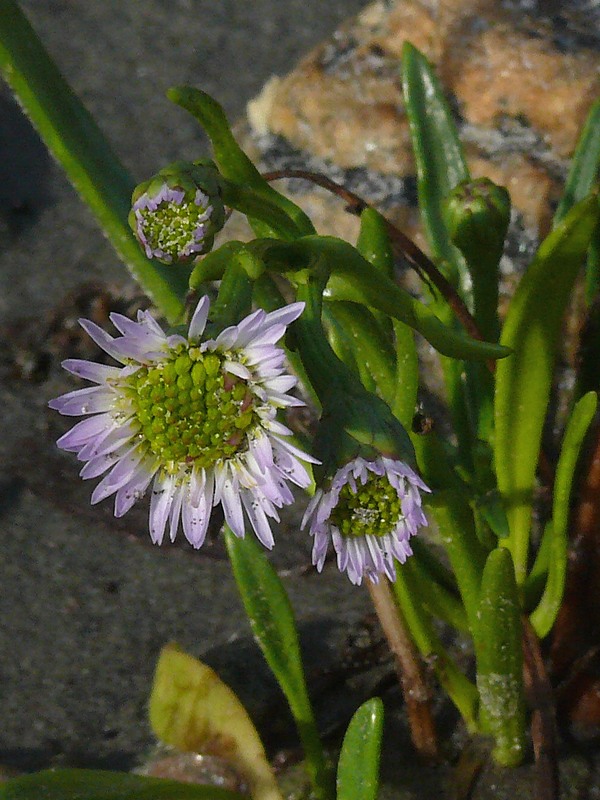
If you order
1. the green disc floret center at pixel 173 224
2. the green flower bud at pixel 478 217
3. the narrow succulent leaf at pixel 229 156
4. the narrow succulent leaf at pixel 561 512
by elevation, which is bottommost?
the narrow succulent leaf at pixel 561 512

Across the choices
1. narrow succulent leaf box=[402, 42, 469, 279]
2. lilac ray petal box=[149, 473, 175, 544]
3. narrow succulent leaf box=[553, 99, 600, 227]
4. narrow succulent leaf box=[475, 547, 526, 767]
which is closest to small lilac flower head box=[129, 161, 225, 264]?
lilac ray petal box=[149, 473, 175, 544]

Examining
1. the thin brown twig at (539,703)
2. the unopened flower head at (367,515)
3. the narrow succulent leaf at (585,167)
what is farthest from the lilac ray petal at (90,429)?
the narrow succulent leaf at (585,167)

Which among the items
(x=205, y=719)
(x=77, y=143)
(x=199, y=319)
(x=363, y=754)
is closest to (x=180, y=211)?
(x=199, y=319)

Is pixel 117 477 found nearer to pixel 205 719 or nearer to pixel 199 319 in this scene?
pixel 199 319

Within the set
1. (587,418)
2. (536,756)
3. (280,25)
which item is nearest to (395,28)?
(280,25)

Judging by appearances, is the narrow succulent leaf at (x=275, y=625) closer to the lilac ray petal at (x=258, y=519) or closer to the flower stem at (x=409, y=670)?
the flower stem at (x=409, y=670)

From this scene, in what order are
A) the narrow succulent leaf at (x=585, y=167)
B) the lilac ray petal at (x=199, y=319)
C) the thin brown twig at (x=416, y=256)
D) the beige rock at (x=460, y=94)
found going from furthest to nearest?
the beige rock at (x=460, y=94), the narrow succulent leaf at (x=585, y=167), the thin brown twig at (x=416, y=256), the lilac ray petal at (x=199, y=319)

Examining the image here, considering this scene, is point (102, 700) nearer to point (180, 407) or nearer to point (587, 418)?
point (180, 407)
